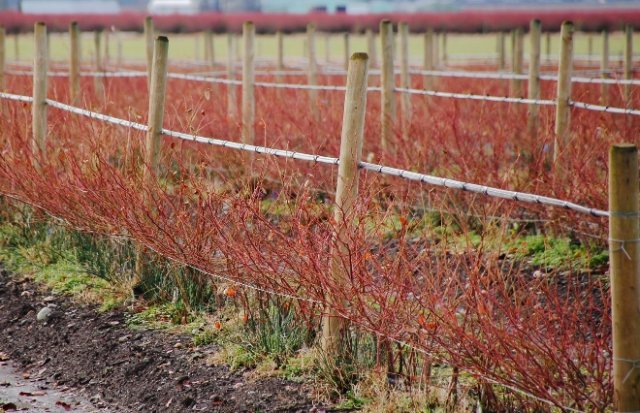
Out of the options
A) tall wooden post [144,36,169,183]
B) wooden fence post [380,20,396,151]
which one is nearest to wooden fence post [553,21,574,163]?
wooden fence post [380,20,396,151]

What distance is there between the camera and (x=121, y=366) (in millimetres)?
4727

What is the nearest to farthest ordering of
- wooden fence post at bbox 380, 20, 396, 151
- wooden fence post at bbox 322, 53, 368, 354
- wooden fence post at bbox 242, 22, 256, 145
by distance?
wooden fence post at bbox 322, 53, 368, 354 < wooden fence post at bbox 380, 20, 396, 151 < wooden fence post at bbox 242, 22, 256, 145

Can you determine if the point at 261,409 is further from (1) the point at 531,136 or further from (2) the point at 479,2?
(2) the point at 479,2

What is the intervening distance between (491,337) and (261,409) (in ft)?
3.45

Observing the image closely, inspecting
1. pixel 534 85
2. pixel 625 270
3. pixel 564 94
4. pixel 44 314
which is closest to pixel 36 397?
pixel 44 314

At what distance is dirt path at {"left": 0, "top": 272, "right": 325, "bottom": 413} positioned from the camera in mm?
4223

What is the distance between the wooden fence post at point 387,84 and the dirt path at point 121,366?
310cm

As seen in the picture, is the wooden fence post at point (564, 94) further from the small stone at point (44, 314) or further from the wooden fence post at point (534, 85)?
the small stone at point (44, 314)

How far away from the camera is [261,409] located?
4.08 m

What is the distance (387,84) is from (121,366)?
3805 mm

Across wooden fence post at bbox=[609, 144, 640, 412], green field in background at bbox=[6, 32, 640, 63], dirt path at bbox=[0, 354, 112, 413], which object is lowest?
dirt path at bbox=[0, 354, 112, 413]

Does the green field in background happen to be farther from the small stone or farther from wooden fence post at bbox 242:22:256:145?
the small stone

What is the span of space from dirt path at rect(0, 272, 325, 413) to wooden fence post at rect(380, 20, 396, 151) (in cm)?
310

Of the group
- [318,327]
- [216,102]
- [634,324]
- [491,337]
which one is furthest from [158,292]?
[216,102]
